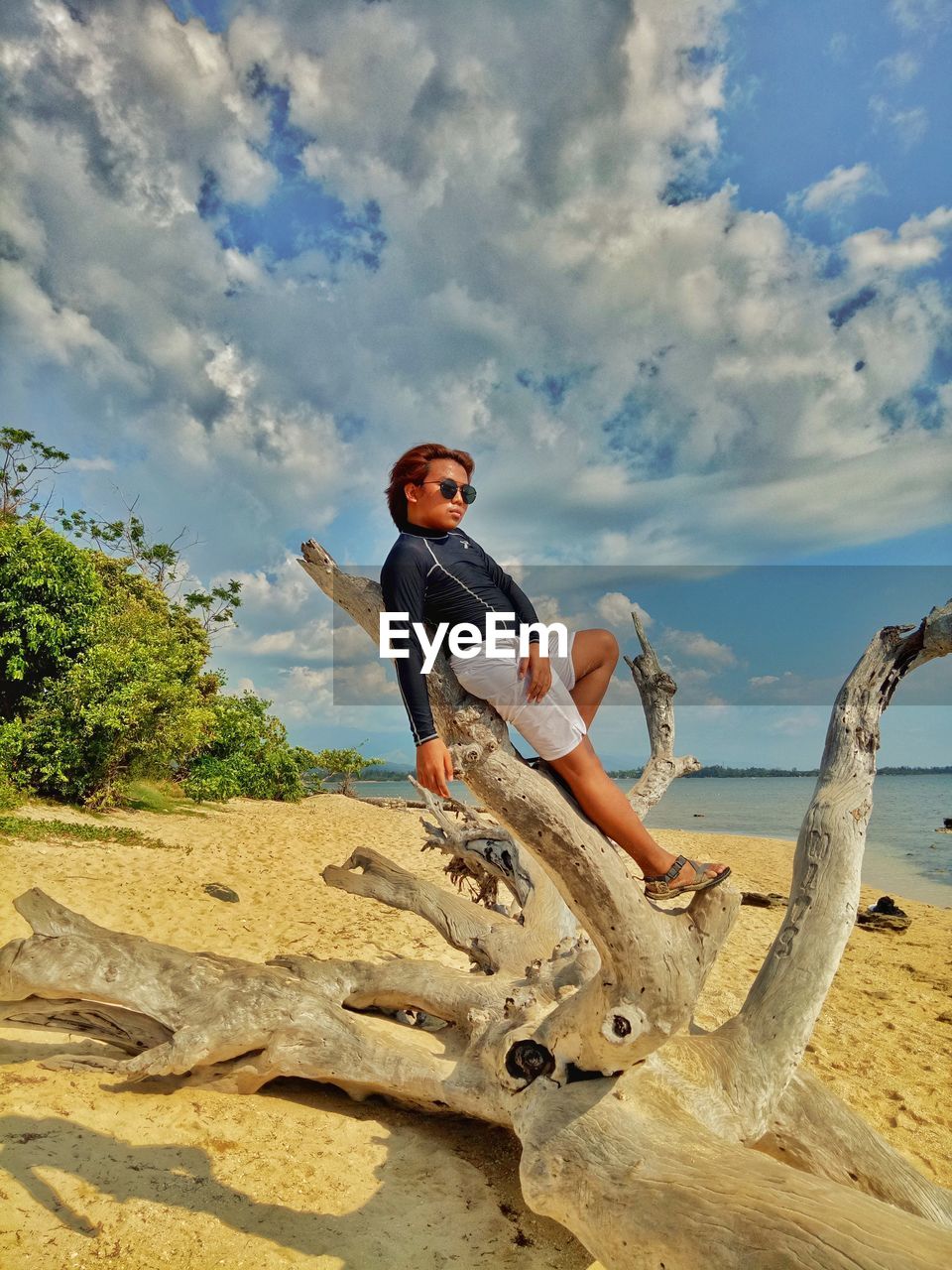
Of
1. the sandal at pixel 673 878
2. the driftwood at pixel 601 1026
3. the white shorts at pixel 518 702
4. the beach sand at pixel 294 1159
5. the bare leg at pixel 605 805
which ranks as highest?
the white shorts at pixel 518 702

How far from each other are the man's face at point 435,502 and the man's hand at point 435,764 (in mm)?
936

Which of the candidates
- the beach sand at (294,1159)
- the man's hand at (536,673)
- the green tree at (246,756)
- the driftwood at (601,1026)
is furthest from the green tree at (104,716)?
the man's hand at (536,673)

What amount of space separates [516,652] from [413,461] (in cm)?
97

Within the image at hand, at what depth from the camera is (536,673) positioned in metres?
2.40

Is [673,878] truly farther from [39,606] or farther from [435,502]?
[39,606]

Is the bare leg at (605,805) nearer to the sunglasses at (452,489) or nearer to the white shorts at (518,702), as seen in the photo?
the white shorts at (518,702)

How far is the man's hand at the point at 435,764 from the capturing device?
2307 millimetres

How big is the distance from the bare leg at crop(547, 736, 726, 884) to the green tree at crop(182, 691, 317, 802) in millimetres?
18366

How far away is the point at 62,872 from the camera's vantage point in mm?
8844

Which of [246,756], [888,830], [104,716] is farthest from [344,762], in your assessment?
[888,830]

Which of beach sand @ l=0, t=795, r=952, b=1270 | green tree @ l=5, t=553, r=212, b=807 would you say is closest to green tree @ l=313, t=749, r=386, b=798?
green tree @ l=5, t=553, r=212, b=807

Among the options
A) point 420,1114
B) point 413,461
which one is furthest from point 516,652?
point 420,1114

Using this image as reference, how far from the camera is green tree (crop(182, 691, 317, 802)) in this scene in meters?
20.1

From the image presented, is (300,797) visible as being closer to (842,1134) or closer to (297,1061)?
(297,1061)
